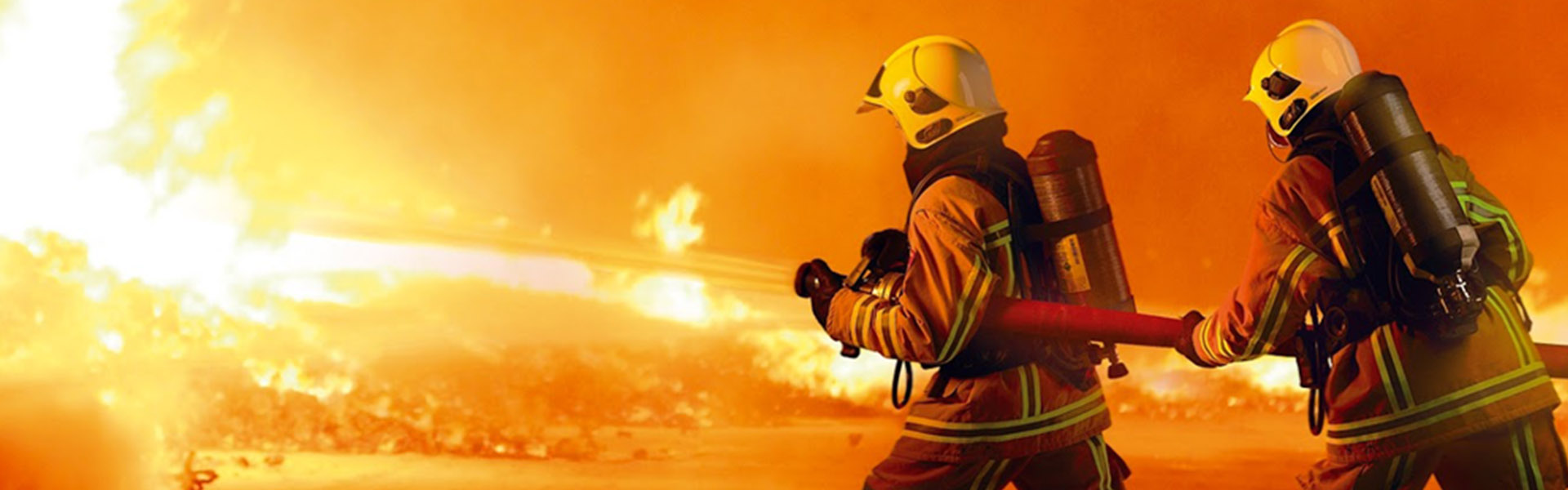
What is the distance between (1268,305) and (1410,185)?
0.61m

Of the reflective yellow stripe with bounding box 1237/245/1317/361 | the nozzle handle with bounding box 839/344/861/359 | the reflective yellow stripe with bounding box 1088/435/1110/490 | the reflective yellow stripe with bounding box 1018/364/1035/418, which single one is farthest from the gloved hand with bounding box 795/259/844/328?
the reflective yellow stripe with bounding box 1237/245/1317/361

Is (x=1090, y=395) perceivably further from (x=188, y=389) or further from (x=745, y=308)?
(x=188, y=389)

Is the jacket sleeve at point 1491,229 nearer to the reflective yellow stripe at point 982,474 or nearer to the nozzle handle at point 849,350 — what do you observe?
the reflective yellow stripe at point 982,474

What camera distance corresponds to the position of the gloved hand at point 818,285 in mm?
5383

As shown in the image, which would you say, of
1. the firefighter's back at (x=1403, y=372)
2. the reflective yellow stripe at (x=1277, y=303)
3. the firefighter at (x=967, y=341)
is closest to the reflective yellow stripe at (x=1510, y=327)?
the firefighter's back at (x=1403, y=372)

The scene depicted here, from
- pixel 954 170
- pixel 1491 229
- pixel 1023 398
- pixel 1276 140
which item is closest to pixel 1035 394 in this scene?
pixel 1023 398

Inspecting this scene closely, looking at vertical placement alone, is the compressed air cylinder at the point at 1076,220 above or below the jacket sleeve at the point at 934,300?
above

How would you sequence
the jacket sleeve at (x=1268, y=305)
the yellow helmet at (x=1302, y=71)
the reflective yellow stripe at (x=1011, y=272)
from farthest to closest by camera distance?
the yellow helmet at (x=1302, y=71), the jacket sleeve at (x=1268, y=305), the reflective yellow stripe at (x=1011, y=272)

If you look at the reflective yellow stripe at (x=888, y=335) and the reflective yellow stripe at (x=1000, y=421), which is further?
the reflective yellow stripe at (x=1000, y=421)

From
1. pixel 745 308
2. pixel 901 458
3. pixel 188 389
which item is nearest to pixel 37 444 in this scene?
pixel 188 389

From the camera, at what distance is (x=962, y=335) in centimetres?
501

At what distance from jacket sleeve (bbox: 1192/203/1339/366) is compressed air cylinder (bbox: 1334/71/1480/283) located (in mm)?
311

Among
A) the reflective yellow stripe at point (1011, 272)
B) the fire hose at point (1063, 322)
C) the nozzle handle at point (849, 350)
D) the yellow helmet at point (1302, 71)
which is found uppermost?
the yellow helmet at point (1302, 71)

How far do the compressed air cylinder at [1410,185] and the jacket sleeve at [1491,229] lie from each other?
1.16 feet
